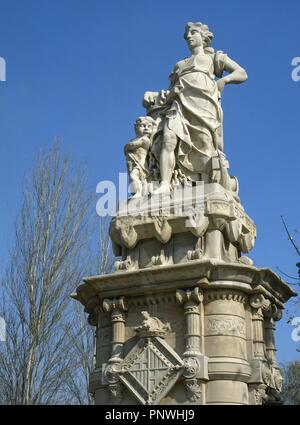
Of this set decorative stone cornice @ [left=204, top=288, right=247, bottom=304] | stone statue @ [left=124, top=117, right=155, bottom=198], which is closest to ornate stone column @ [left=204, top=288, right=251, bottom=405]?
decorative stone cornice @ [left=204, top=288, right=247, bottom=304]

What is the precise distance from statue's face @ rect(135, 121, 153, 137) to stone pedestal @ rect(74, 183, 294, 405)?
1.47 meters

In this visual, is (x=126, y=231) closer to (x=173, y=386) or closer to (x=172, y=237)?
(x=172, y=237)

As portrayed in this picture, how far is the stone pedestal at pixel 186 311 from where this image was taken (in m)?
9.11

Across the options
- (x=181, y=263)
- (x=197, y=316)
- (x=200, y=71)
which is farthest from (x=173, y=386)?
(x=200, y=71)

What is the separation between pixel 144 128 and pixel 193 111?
88cm

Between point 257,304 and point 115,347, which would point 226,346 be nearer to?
point 257,304

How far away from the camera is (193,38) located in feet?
38.8

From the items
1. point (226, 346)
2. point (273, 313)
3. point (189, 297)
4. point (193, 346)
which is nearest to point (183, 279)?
point (189, 297)

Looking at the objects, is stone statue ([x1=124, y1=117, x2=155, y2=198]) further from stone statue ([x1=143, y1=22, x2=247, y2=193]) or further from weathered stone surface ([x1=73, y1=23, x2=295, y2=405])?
stone statue ([x1=143, y1=22, x2=247, y2=193])

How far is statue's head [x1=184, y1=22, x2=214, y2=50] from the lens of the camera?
11.8 metres

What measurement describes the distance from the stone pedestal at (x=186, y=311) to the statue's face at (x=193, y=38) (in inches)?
117

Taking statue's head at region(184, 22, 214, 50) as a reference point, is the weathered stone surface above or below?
below

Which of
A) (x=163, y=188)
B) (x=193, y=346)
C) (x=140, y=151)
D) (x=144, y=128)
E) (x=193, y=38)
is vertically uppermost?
(x=193, y=38)

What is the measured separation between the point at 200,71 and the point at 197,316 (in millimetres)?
4381
